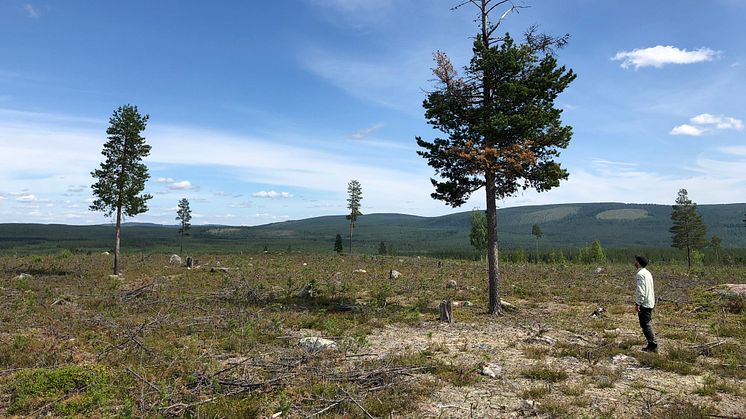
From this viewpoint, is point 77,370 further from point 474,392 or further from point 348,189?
point 348,189

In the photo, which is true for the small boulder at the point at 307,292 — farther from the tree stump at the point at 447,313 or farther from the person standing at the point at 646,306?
the person standing at the point at 646,306

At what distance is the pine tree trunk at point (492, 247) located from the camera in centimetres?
1809

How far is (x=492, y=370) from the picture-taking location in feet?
33.1

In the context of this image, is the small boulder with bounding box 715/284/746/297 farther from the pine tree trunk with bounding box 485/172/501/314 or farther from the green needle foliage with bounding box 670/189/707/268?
the green needle foliage with bounding box 670/189/707/268

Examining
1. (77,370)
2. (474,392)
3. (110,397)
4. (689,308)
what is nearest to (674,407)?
(474,392)

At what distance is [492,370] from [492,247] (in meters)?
8.85

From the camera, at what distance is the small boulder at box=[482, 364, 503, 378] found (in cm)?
991

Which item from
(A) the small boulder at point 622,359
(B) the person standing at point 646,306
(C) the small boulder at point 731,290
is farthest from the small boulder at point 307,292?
(C) the small boulder at point 731,290

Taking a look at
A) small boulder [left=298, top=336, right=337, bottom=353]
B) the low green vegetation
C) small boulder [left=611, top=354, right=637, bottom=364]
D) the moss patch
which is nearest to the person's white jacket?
the low green vegetation

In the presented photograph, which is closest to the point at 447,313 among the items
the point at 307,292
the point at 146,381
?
the point at 307,292

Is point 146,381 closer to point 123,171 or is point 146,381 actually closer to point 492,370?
point 492,370

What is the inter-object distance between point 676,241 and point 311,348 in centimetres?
6679

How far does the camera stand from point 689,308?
1881cm

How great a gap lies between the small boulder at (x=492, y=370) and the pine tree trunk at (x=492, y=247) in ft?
26.5
